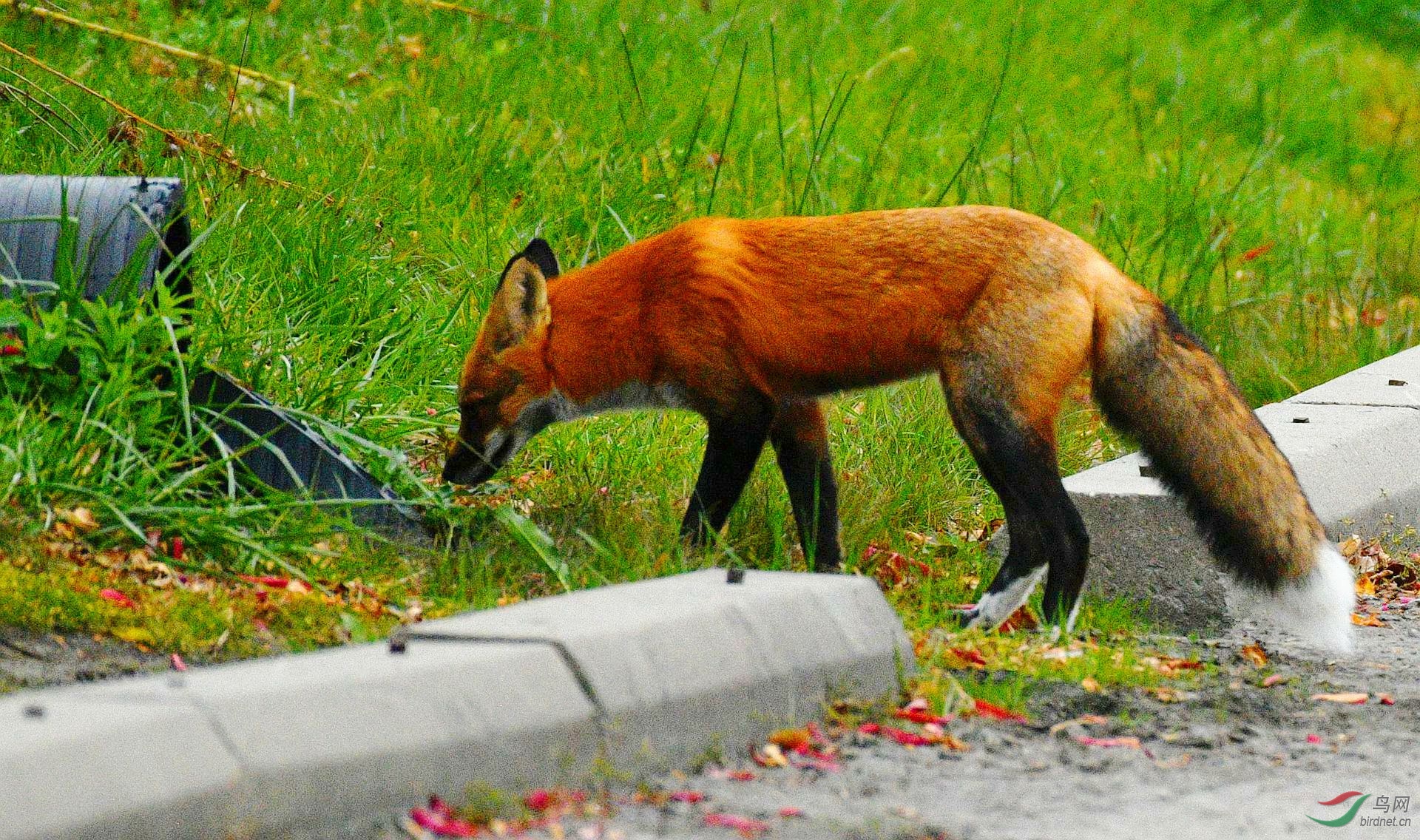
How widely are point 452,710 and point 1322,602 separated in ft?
8.46

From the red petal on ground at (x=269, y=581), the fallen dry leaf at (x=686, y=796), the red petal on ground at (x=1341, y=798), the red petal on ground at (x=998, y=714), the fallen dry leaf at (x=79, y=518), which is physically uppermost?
the fallen dry leaf at (x=686, y=796)

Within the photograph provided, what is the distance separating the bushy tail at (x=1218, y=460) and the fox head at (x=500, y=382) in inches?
65.8

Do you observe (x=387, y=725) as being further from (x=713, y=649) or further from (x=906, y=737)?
(x=906, y=737)

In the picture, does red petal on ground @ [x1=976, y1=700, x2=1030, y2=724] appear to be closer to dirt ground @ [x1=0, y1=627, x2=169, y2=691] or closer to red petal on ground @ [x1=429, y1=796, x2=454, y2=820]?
red petal on ground @ [x1=429, y1=796, x2=454, y2=820]

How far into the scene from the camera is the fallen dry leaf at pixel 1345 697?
4137mm

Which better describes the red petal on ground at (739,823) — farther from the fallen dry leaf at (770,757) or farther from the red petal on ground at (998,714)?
the red petal on ground at (998,714)

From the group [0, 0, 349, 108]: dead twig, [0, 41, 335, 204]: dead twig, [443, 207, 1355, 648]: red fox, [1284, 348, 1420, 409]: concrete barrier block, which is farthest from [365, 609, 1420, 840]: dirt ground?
[0, 0, 349, 108]: dead twig

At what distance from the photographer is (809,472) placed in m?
5.08

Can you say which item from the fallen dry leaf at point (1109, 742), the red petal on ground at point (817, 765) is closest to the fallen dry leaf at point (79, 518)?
the red petal on ground at point (817, 765)

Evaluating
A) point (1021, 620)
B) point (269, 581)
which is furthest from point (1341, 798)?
point (269, 581)

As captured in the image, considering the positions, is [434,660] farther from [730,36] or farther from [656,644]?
[730,36]

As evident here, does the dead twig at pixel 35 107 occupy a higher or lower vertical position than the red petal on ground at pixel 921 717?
higher

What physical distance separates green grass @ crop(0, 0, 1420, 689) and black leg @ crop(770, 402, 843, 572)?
7.1 inches

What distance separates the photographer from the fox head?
16.3 ft
